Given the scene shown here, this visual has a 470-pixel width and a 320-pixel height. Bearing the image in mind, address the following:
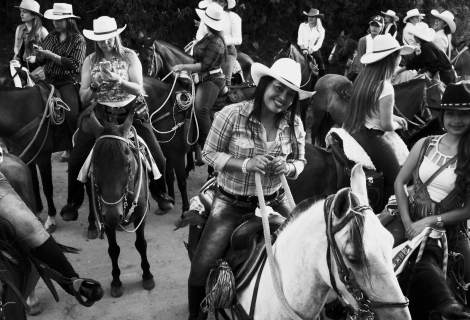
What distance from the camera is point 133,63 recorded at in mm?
5020

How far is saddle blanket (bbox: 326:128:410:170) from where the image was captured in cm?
446

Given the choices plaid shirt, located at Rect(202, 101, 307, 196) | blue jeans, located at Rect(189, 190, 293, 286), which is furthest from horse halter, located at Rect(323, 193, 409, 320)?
blue jeans, located at Rect(189, 190, 293, 286)

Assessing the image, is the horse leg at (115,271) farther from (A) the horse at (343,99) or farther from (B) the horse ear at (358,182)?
(A) the horse at (343,99)

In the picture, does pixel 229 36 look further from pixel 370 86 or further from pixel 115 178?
pixel 115 178

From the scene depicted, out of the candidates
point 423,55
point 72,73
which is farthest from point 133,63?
point 423,55

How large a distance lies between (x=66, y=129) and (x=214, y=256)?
3.87m

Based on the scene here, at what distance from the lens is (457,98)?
9.61ft

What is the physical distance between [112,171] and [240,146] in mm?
1608

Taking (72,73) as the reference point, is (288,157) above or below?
above

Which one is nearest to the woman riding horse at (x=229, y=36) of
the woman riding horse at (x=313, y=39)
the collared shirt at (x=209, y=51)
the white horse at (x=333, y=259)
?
the collared shirt at (x=209, y=51)

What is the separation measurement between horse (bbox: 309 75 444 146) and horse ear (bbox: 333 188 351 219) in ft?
16.6

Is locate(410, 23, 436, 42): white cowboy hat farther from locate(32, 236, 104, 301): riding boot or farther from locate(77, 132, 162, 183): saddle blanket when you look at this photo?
locate(32, 236, 104, 301): riding boot

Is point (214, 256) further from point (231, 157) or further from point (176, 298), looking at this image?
point (176, 298)

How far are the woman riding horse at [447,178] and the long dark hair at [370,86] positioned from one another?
1.17 m
